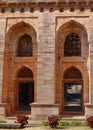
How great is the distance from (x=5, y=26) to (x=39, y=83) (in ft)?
18.9

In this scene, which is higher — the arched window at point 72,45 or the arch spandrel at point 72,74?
the arched window at point 72,45

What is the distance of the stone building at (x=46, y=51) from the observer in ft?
84.3

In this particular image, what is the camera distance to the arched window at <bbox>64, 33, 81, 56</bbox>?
27.5 meters

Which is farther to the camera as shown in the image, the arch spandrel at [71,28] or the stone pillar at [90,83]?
the arch spandrel at [71,28]

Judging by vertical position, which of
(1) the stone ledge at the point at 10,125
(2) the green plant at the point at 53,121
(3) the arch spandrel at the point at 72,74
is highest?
(3) the arch spandrel at the point at 72,74

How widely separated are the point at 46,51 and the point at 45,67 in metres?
1.33

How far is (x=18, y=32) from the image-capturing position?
28.0 metres

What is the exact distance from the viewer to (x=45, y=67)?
25.9 m

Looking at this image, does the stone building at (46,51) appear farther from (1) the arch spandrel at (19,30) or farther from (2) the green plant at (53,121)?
(2) the green plant at (53,121)

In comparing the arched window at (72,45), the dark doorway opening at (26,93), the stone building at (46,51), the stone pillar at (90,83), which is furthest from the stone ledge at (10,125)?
the dark doorway opening at (26,93)

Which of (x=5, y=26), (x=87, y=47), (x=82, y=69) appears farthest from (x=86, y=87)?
(x=5, y=26)

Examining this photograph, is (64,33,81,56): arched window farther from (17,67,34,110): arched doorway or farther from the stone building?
(17,67,34,110): arched doorway

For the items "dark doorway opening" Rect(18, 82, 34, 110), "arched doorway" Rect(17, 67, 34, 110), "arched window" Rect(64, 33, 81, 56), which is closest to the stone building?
"arched window" Rect(64, 33, 81, 56)

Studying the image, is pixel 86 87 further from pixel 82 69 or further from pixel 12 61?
pixel 12 61
